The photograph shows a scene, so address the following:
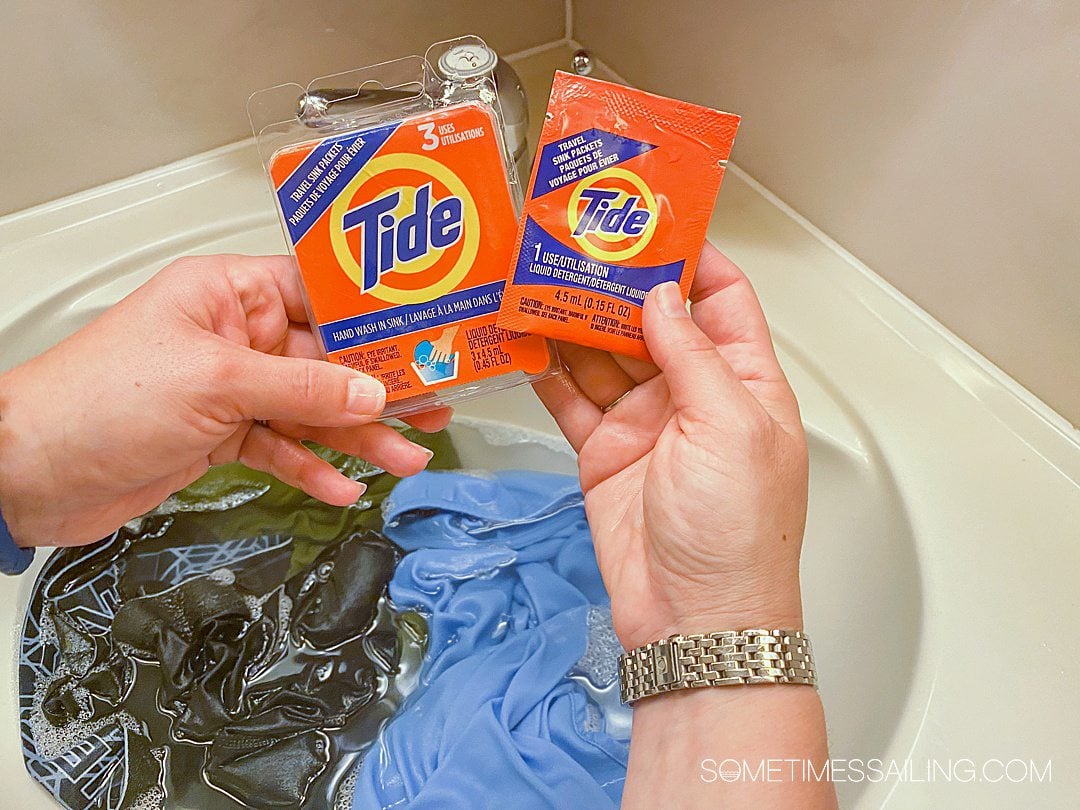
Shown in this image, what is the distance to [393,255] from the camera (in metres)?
0.62

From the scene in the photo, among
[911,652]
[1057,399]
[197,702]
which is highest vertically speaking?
[1057,399]

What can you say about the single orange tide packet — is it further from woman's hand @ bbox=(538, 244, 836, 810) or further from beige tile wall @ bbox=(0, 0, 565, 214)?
beige tile wall @ bbox=(0, 0, 565, 214)

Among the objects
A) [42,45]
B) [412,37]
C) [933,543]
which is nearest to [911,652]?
[933,543]

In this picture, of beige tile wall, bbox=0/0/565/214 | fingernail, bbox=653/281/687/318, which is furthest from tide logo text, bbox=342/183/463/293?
beige tile wall, bbox=0/0/565/214

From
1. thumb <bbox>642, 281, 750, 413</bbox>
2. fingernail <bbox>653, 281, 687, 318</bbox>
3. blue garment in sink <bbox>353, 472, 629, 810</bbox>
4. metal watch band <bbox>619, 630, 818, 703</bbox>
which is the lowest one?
blue garment in sink <bbox>353, 472, 629, 810</bbox>

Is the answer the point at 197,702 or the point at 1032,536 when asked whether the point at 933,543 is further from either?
the point at 197,702

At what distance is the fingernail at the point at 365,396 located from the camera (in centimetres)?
60

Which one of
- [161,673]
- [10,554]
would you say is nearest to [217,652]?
[161,673]

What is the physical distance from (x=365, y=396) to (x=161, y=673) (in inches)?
13.8

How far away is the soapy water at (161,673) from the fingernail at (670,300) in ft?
1.07

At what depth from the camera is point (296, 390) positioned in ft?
1.90

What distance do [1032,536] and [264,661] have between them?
0.64 metres

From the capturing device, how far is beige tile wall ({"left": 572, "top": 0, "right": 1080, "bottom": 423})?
2.09 feet

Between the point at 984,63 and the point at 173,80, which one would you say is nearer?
the point at 984,63
